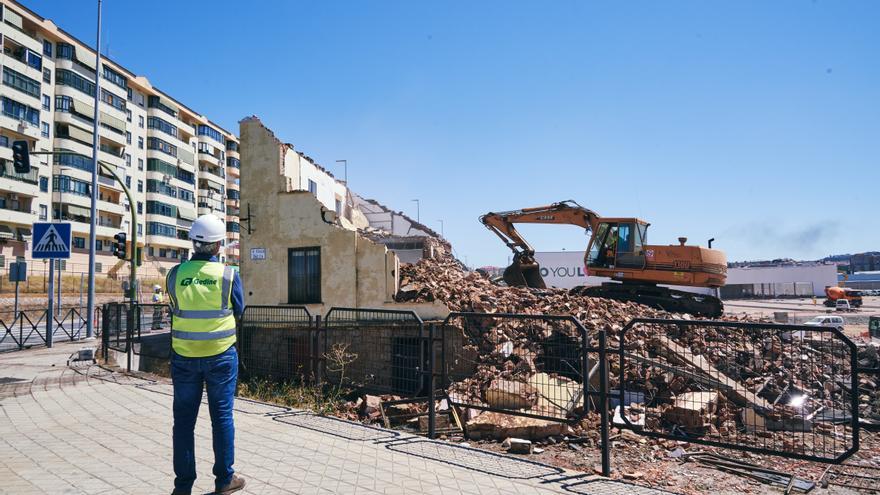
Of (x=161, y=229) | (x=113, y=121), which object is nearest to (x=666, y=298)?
(x=113, y=121)

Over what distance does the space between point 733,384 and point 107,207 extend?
58533 millimetres

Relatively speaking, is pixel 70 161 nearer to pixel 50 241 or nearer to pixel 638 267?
pixel 50 241

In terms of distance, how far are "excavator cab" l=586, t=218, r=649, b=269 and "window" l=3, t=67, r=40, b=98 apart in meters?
46.3

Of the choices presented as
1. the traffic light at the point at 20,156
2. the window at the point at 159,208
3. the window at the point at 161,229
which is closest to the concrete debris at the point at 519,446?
the traffic light at the point at 20,156

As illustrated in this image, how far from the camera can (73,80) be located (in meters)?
49.4

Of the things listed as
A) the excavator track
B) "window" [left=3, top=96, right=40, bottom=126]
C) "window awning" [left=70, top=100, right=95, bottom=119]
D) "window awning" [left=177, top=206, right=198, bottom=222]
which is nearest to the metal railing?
the excavator track

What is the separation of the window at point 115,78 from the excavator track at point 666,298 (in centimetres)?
5311

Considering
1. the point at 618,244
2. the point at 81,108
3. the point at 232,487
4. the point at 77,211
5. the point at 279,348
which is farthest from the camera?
the point at 81,108

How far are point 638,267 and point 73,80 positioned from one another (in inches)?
2061

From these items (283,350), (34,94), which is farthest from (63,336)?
(34,94)

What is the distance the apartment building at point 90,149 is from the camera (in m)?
43.4

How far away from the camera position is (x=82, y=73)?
50.7 m

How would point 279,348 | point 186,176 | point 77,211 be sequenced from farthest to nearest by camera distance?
1. point 186,176
2. point 77,211
3. point 279,348

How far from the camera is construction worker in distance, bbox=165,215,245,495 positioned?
13.5ft
